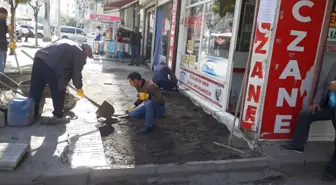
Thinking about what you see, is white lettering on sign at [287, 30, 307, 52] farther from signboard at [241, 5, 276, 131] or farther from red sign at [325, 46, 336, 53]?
red sign at [325, 46, 336, 53]

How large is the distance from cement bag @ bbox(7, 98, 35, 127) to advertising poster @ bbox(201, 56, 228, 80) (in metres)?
3.44

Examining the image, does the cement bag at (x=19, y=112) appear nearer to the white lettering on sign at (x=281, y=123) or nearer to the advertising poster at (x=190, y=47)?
the white lettering on sign at (x=281, y=123)

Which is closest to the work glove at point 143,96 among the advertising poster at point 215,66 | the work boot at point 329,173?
the advertising poster at point 215,66

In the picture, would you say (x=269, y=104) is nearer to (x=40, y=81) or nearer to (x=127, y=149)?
(x=127, y=149)

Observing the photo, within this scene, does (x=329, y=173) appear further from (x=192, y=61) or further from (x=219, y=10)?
(x=192, y=61)

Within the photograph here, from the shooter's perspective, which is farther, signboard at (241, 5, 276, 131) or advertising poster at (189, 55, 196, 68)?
advertising poster at (189, 55, 196, 68)

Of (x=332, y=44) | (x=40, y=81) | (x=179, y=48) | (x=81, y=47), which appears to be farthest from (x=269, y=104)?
(x=179, y=48)

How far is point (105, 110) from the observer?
5176 millimetres

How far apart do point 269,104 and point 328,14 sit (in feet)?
4.79

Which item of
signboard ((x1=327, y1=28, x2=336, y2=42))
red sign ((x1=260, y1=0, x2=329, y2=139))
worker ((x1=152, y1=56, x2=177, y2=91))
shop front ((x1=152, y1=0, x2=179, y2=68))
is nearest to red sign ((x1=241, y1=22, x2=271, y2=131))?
red sign ((x1=260, y1=0, x2=329, y2=139))

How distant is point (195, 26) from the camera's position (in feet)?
25.3

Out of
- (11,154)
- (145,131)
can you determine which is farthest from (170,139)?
(11,154)

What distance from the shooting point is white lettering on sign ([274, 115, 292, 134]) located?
4.36 m

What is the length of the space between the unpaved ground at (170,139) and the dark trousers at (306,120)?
2.42 feet
